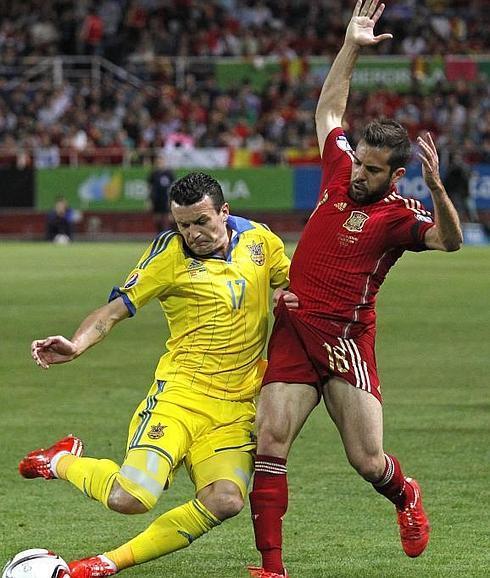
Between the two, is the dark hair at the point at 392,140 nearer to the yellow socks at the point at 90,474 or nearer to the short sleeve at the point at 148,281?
the short sleeve at the point at 148,281

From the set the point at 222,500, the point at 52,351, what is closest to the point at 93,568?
the point at 222,500

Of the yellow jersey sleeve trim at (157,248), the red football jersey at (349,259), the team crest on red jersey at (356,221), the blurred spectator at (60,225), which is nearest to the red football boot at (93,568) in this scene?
the yellow jersey sleeve trim at (157,248)

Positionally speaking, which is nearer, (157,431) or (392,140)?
(157,431)

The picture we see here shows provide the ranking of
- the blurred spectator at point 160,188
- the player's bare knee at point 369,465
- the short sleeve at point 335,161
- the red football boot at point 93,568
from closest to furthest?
1. the red football boot at point 93,568
2. the player's bare knee at point 369,465
3. the short sleeve at point 335,161
4. the blurred spectator at point 160,188

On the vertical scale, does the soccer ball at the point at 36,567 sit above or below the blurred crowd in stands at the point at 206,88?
above

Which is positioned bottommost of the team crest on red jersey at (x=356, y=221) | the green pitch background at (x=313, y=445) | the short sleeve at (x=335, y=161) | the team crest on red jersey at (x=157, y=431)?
the green pitch background at (x=313, y=445)

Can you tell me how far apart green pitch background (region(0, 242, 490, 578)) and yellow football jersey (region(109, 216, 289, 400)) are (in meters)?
0.91

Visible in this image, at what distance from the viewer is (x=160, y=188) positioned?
3020 centimetres

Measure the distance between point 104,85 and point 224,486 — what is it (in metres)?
31.7

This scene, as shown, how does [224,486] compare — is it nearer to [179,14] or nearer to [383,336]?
[383,336]

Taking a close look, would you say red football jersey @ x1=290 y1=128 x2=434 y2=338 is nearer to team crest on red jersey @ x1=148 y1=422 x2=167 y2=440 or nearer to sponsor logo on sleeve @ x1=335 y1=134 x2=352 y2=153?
sponsor logo on sleeve @ x1=335 y1=134 x2=352 y2=153

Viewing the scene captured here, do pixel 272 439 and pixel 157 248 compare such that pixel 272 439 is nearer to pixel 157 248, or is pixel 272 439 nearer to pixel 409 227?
pixel 157 248

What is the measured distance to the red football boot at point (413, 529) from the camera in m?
6.21

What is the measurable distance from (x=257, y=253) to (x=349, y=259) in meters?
0.42
